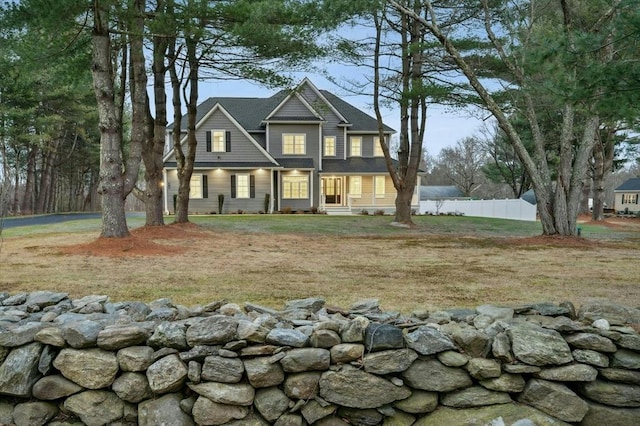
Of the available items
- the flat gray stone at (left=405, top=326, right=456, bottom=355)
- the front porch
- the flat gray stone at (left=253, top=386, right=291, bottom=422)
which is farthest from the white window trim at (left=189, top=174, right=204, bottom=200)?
the flat gray stone at (left=405, top=326, right=456, bottom=355)

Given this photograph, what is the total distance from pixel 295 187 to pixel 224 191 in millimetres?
3770

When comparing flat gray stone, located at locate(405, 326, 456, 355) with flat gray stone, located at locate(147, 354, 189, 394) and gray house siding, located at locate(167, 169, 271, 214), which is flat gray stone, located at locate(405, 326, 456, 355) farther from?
gray house siding, located at locate(167, 169, 271, 214)

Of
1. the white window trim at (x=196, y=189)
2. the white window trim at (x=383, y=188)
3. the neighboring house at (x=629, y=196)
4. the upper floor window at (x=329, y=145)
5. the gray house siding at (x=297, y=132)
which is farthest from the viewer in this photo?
the neighboring house at (x=629, y=196)

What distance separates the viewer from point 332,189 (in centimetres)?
2330

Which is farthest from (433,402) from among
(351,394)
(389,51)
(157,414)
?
(389,51)

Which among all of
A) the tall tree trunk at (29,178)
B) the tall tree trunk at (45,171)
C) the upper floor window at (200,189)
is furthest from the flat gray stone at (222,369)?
the tall tree trunk at (29,178)

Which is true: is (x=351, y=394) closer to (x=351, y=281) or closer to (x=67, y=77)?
(x=351, y=281)

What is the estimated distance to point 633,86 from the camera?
192 inches

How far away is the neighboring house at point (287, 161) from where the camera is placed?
67.5 ft

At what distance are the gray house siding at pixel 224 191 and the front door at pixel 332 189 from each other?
12.5 ft

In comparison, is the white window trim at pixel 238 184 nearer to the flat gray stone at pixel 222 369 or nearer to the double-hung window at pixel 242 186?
the double-hung window at pixel 242 186

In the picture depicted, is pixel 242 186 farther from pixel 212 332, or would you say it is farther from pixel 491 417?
pixel 491 417

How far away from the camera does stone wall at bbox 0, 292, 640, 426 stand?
8.76ft

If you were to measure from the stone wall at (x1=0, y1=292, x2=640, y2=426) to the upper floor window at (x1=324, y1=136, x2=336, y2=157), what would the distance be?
20.4 m
